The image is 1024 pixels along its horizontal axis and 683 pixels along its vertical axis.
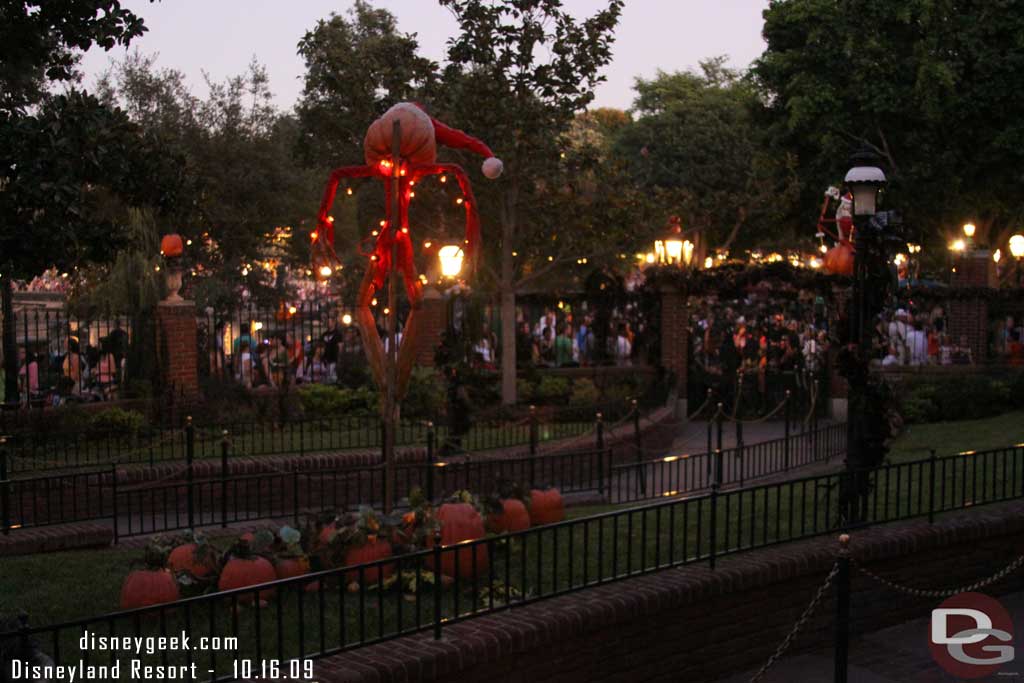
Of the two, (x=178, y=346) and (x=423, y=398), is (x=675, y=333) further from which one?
(x=178, y=346)

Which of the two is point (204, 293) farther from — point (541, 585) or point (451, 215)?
point (541, 585)

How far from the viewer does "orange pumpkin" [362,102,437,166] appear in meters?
9.73

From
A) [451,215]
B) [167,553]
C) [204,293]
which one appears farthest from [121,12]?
[204,293]

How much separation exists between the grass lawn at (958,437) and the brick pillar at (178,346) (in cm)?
1134

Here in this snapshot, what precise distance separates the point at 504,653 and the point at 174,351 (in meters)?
13.6

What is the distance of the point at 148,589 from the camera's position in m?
7.88

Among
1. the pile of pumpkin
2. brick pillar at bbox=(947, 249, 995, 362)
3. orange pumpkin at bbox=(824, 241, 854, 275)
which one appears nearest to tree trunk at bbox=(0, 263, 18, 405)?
the pile of pumpkin

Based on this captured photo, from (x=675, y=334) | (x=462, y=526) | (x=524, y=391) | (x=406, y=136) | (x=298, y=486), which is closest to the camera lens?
(x=462, y=526)

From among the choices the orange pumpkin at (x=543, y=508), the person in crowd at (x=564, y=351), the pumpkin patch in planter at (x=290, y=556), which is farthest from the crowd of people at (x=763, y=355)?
the pumpkin patch in planter at (x=290, y=556)

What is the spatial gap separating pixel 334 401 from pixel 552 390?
4.61 metres

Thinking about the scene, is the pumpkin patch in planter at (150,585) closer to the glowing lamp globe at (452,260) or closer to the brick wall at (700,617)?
the brick wall at (700,617)

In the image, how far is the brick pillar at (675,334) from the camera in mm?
24172

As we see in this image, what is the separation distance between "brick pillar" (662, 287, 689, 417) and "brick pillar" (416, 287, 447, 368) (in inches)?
183

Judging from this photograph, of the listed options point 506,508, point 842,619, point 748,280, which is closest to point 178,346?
point 506,508
